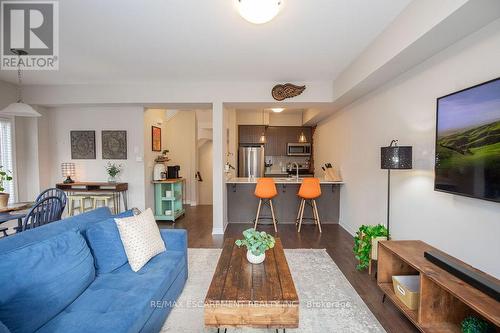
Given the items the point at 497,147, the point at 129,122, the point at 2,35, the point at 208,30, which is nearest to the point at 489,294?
the point at 497,147

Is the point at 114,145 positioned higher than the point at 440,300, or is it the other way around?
the point at 114,145

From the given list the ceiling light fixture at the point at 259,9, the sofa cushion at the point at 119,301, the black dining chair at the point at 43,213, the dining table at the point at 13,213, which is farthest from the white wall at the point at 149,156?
the ceiling light fixture at the point at 259,9

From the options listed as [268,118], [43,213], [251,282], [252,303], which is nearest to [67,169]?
[43,213]

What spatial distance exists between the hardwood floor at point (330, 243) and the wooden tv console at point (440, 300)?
0.18 m

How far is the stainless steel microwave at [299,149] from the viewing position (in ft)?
23.4

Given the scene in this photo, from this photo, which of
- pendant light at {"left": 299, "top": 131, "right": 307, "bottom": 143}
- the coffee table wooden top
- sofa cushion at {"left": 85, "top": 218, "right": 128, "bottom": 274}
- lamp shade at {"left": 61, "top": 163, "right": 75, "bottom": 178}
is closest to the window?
lamp shade at {"left": 61, "top": 163, "right": 75, "bottom": 178}

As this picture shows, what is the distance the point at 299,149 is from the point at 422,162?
186 inches

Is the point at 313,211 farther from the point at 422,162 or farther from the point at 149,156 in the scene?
the point at 149,156

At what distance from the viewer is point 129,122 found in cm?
462

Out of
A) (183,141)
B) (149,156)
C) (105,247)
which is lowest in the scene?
(105,247)

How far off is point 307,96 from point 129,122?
3.40 meters

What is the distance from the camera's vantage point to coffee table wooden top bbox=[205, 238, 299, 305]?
146cm

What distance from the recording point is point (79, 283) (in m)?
1.56

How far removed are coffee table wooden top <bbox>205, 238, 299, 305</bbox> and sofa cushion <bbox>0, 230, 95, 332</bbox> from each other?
2.82 ft
